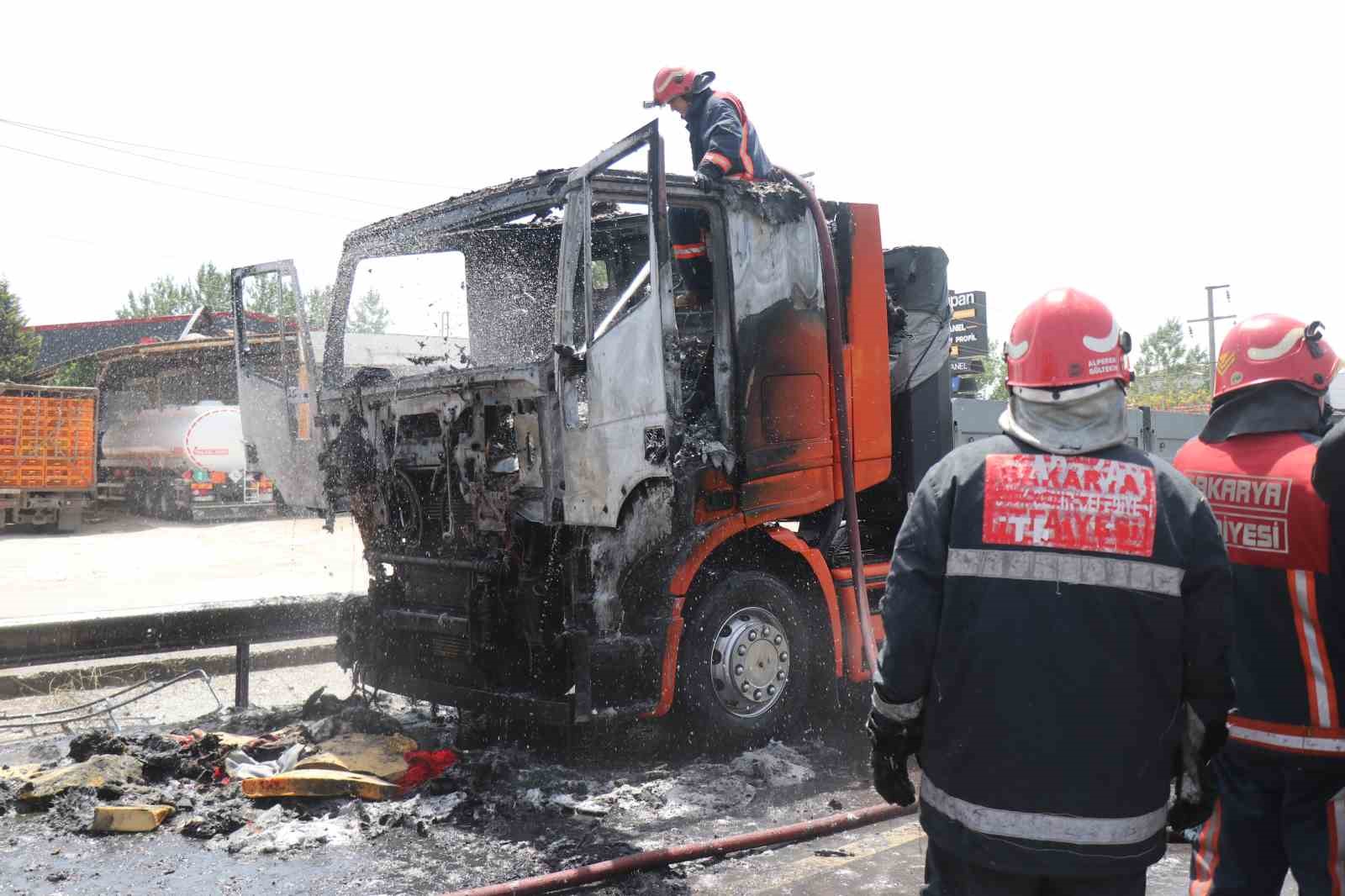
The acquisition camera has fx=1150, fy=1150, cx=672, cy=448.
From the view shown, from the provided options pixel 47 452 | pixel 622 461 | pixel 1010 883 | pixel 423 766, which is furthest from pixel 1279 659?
pixel 47 452

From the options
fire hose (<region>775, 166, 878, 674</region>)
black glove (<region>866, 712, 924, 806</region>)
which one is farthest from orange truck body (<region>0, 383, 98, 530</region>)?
black glove (<region>866, 712, 924, 806</region>)

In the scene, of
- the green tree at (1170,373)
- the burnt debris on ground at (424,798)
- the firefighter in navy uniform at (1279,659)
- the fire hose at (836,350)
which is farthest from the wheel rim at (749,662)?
the green tree at (1170,373)

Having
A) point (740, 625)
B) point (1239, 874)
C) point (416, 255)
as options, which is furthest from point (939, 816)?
point (416, 255)

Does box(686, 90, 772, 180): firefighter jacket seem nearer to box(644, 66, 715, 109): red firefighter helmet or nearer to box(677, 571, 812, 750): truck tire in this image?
box(644, 66, 715, 109): red firefighter helmet

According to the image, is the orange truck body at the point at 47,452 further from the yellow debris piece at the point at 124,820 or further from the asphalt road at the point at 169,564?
the yellow debris piece at the point at 124,820

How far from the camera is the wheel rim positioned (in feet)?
17.3

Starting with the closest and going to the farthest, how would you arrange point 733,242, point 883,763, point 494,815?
point 883,763 < point 494,815 < point 733,242

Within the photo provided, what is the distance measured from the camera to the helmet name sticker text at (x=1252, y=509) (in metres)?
2.64

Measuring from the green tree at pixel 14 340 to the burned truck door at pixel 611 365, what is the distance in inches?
1318

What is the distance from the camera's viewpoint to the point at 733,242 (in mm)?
5273

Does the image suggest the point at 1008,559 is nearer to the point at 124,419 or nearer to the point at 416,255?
the point at 416,255

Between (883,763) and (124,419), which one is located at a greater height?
(124,419)

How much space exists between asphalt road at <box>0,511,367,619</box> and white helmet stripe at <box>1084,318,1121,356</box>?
238 inches

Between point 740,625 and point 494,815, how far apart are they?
141 cm
